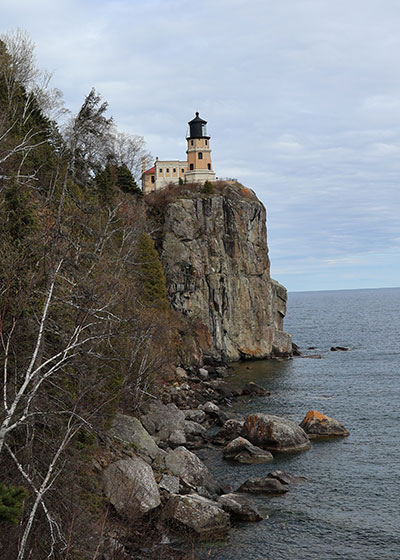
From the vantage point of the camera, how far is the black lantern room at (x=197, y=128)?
8719 centimetres

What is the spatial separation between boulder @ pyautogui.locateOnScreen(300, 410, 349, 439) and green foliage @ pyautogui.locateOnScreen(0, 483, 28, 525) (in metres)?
29.0

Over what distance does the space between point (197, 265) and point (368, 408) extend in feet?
107

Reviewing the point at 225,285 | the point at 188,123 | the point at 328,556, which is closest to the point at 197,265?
the point at 225,285

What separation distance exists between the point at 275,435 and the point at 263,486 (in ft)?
22.8

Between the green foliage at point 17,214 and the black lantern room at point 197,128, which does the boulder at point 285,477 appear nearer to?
the green foliage at point 17,214

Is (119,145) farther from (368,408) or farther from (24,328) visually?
(24,328)

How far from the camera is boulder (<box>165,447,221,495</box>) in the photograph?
2580 cm

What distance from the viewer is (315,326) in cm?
12750

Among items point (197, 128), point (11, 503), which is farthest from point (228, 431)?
point (197, 128)

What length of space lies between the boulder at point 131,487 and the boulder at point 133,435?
3.35m

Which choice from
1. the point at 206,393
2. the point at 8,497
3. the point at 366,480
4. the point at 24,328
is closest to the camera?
the point at 8,497

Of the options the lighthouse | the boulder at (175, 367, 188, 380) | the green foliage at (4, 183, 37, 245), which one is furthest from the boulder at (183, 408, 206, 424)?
the lighthouse

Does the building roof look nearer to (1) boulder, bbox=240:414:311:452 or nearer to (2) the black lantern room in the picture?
(2) the black lantern room

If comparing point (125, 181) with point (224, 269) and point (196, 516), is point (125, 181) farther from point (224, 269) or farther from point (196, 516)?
point (196, 516)
